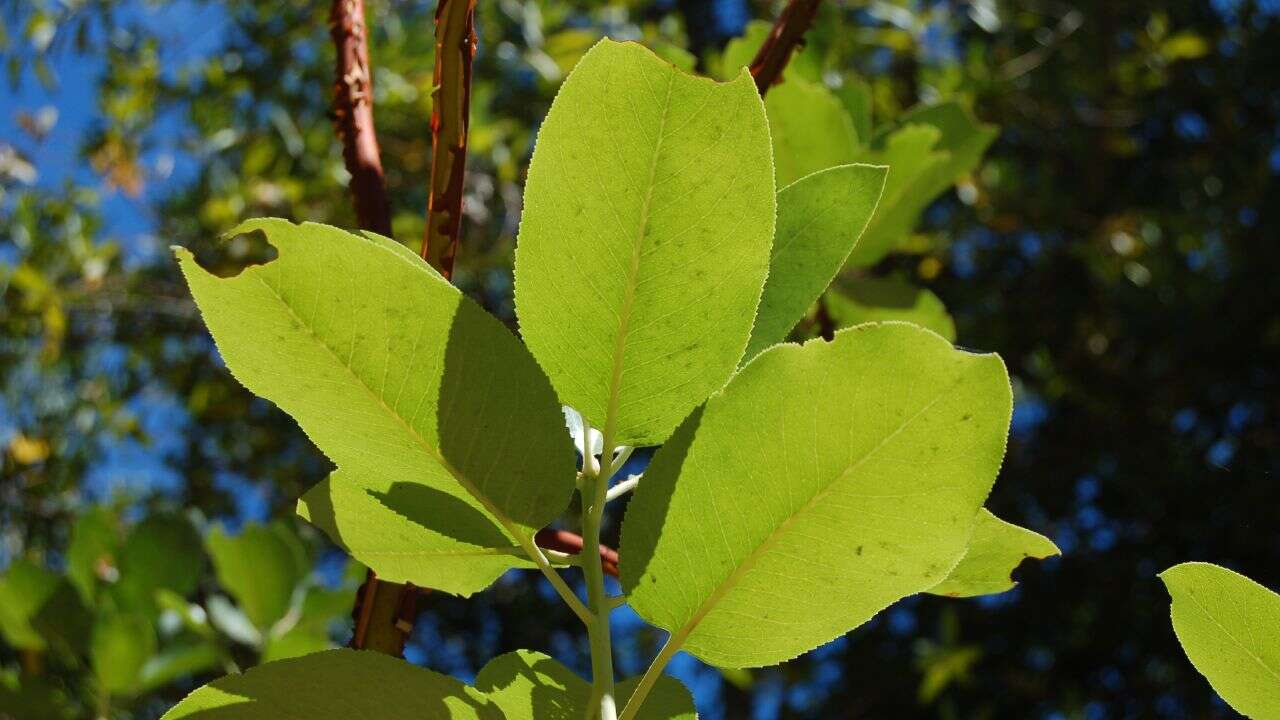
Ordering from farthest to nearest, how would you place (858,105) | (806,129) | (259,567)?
(259,567) < (858,105) < (806,129)

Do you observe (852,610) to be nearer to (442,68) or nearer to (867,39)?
(442,68)

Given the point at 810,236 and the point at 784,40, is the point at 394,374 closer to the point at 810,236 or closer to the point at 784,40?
the point at 810,236

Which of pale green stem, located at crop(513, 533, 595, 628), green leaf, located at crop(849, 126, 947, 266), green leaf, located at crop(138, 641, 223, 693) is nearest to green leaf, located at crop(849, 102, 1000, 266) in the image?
green leaf, located at crop(849, 126, 947, 266)

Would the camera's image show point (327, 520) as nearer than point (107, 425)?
Yes

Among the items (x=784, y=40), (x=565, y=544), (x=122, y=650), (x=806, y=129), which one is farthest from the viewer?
(x=122, y=650)

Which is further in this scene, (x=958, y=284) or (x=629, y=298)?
(x=958, y=284)

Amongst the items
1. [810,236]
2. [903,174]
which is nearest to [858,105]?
[903,174]

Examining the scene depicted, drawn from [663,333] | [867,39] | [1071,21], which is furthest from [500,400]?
[1071,21]

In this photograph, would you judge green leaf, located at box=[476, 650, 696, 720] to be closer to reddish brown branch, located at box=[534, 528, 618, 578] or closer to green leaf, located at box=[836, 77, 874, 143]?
reddish brown branch, located at box=[534, 528, 618, 578]
